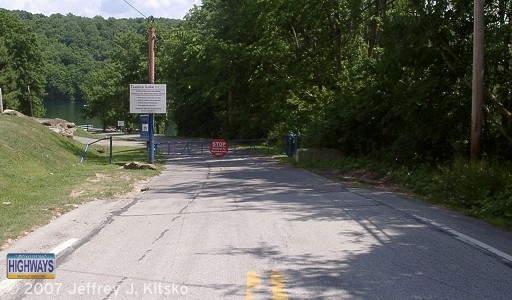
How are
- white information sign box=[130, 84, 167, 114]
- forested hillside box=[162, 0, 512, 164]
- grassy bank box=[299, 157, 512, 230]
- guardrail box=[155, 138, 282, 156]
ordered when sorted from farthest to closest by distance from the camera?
guardrail box=[155, 138, 282, 156]
white information sign box=[130, 84, 167, 114]
forested hillside box=[162, 0, 512, 164]
grassy bank box=[299, 157, 512, 230]

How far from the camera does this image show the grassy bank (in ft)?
37.5

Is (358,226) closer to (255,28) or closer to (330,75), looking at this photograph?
(330,75)

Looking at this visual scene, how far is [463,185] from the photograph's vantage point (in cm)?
1323

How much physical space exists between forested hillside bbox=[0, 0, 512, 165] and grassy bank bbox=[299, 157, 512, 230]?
7.00 ft

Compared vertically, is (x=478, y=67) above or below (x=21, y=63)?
below

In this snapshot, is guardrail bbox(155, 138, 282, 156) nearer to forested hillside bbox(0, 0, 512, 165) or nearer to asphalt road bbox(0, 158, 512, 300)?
forested hillside bbox(0, 0, 512, 165)

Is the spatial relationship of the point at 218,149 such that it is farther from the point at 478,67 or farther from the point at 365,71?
the point at 478,67

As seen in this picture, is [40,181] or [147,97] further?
[147,97]

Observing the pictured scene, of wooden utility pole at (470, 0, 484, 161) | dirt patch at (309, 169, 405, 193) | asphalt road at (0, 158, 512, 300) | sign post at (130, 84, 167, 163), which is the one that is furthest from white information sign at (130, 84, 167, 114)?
wooden utility pole at (470, 0, 484, 161)

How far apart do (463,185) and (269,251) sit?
7.40 metres

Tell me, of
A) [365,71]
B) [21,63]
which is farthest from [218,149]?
[21,63]

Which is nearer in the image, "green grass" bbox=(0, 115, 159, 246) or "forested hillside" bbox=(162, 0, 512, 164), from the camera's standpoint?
"green grass" bbox=(0, 115, 159, 246)

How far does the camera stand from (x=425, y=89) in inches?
736

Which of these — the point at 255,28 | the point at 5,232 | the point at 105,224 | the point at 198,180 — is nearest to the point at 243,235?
the point at 105,224
